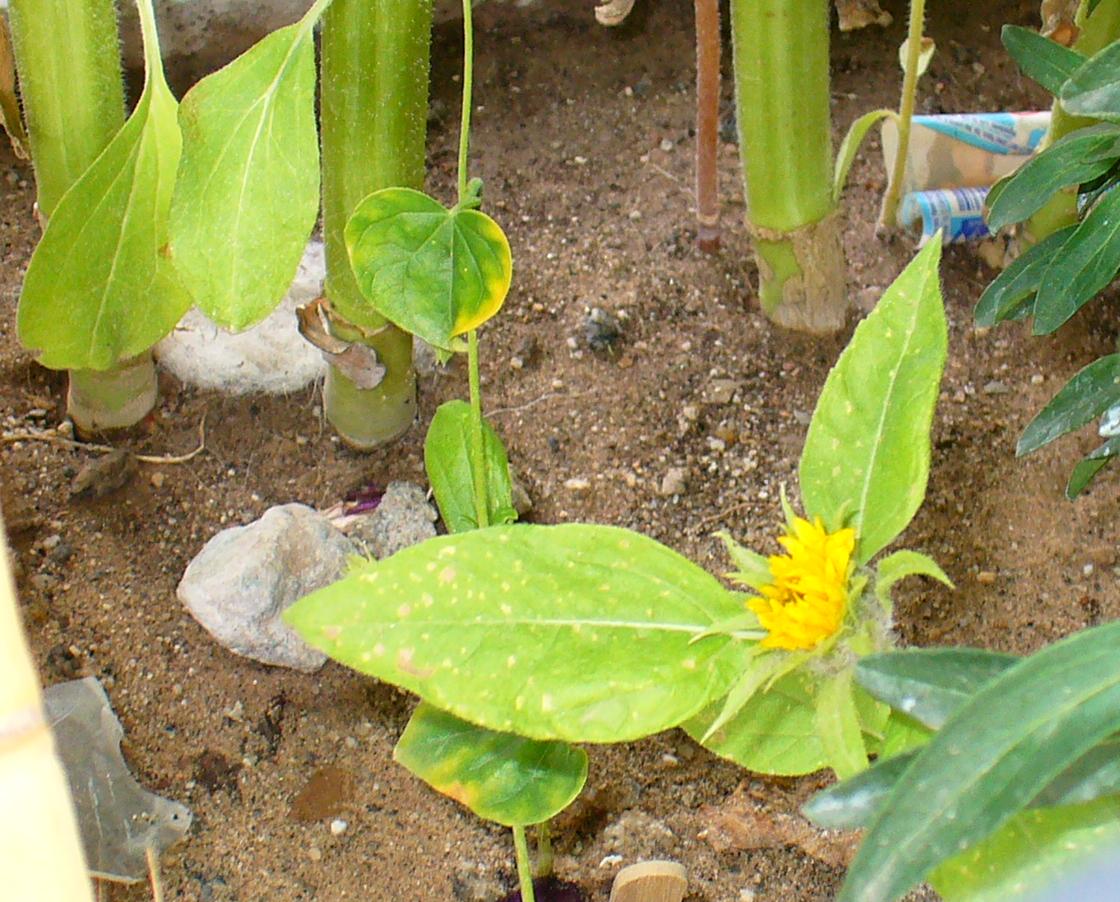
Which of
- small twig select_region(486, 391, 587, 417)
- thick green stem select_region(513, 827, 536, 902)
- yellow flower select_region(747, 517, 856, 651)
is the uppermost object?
yellow flower select_region(747, 517, 856, 651)

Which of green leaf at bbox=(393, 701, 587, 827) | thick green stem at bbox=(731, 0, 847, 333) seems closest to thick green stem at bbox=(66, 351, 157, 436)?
green leaf at bbox=(393, 701, 587, 827)

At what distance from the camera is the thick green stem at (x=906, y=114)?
2.84ft

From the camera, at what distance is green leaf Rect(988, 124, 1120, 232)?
2.13ft

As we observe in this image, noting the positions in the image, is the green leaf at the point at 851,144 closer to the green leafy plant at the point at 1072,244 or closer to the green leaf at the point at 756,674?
the green leafy plant at the point at 1072,244

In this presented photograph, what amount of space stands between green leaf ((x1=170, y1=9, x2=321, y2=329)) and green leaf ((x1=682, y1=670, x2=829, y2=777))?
0.34 meters

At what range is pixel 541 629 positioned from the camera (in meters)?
0.54

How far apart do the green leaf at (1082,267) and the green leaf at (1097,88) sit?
0.55ft

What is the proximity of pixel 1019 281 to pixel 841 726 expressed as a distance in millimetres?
389

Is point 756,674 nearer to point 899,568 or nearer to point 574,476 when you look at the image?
point 899,568

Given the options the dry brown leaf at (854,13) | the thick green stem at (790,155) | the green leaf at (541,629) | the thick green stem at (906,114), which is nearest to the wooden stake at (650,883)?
the green leaf at (541,629)

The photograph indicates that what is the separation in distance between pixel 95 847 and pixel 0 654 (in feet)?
1.75

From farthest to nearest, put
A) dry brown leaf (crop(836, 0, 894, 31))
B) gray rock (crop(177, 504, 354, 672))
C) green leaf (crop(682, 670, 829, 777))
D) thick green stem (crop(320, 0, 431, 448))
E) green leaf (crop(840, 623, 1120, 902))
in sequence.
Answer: dry brown leaf (crop(836, 0, 894, 31)), gray rock (crop(177, 504, 354, 672)), thick green stem (crop(320, 0, 431, 448)), green leaf (crop(682, 670, 829, 777)), green leaf (crop(840, 623, 1120, 902))

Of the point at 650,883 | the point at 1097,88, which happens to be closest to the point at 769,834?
the point at 650,883

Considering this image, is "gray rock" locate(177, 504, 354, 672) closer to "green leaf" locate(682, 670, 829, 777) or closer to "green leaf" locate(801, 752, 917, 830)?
"green leaf" locate(682, 670, 829, 777)
